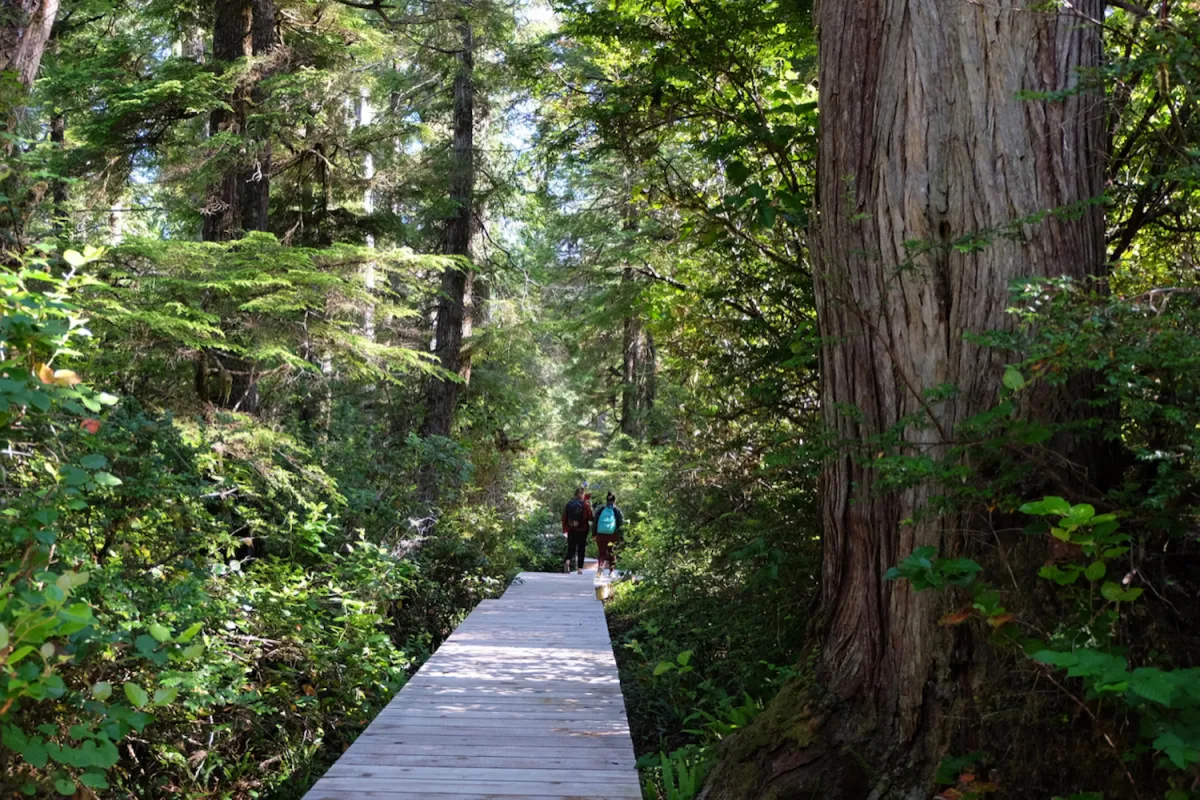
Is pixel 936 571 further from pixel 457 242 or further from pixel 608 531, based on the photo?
pixel 457 242

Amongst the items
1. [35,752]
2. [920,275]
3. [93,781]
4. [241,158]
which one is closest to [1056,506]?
[920,275]

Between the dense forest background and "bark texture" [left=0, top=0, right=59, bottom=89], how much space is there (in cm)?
3

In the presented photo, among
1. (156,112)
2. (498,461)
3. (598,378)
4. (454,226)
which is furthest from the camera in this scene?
(598,378)

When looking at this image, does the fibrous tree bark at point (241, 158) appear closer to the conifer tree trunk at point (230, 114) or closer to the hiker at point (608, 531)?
the conifer tree trunk at point (230, 114)

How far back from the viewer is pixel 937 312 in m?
4.03

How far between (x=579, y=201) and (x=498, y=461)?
9.38 metres

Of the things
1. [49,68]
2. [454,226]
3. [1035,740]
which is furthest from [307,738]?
[454,226]

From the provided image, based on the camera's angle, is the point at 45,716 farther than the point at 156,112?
No

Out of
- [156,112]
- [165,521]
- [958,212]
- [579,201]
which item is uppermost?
[579,201]

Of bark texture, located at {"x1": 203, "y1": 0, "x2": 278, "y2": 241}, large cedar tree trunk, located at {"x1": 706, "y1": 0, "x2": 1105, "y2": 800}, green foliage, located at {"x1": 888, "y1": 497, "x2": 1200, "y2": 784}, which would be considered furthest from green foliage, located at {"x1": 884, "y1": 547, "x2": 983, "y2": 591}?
bark texture, located at {"x1": 203, "y1": 0, "x2": 278, "y2": 241}

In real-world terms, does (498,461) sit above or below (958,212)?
below

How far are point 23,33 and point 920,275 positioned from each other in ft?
17.8

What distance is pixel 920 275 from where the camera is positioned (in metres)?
4.07

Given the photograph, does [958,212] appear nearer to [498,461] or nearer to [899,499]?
[899,499]
